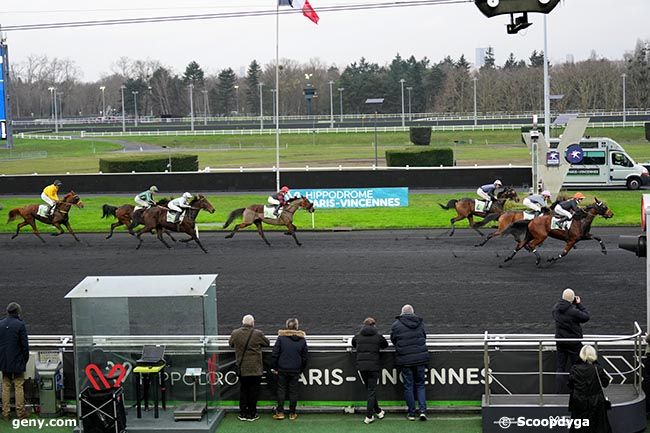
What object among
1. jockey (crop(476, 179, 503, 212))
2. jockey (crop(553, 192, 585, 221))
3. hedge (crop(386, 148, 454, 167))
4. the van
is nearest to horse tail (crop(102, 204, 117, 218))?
jockey (crop(476, 179, 503, 212))

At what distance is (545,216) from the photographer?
19.1 m

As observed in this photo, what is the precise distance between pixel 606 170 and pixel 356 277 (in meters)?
19.7

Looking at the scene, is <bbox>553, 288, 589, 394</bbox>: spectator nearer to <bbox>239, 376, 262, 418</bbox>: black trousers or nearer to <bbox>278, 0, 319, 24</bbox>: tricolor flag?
<bbox>239, 376, 262, 418</bbox>: black trousers

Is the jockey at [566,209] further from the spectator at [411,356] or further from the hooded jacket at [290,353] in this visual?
the hooded jacket at [290,353]

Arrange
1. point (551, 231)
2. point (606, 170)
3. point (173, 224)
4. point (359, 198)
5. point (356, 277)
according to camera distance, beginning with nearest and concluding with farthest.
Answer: point (356, 277) < point (551, 231) < point (173, 224) < point (359, 198) < point (606, 170)

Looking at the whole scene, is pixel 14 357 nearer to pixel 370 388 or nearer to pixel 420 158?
pixel 370 388

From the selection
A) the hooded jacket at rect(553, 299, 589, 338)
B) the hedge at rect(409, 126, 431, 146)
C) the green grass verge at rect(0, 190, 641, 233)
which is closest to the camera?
the hooded jacket at rect(553, 299, 589, 338)

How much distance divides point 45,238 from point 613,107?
8273cm

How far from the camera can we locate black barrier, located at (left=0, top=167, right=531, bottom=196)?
3516 cm

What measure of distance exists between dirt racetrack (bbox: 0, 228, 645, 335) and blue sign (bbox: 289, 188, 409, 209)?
2890mm

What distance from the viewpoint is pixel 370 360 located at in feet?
31.2

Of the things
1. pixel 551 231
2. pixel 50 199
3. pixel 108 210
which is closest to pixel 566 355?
pixel 551 231

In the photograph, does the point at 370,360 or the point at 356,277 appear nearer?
the point at 370,360

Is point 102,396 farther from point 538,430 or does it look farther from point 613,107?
point 613,107
